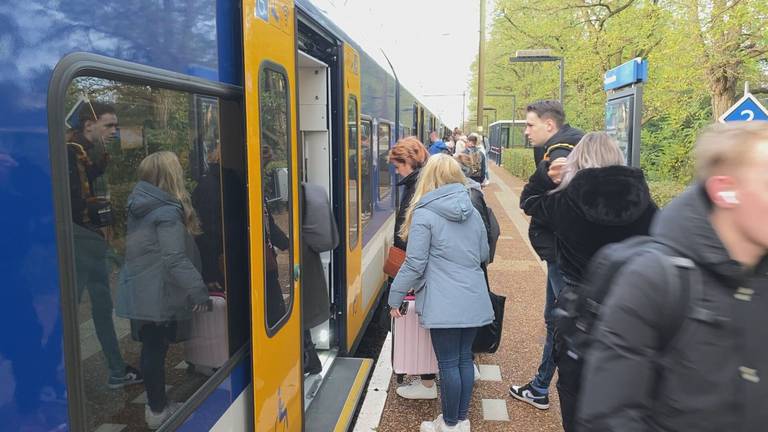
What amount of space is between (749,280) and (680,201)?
23 cm

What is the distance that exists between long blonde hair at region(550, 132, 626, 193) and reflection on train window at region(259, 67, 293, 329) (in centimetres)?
133

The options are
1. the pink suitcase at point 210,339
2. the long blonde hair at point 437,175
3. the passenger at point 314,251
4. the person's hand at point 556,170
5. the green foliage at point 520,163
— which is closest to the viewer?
the pink suitcase at point 210,339

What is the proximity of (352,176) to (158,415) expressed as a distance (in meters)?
3.26

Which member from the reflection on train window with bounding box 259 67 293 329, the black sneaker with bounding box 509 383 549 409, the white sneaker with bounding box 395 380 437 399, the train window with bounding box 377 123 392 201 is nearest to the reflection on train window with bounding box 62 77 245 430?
the reflection on train window with bounding box 259 67 293 329

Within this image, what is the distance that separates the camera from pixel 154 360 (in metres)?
1.89

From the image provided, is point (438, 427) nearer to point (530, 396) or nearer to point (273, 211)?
point (530, 396)

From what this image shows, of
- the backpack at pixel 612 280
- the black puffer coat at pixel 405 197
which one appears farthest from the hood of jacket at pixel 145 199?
the black puffer coat at pixel 405 197

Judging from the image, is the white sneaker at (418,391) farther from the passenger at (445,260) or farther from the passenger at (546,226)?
the passenger at (445,260)

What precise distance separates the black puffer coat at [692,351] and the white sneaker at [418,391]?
3.09 metres

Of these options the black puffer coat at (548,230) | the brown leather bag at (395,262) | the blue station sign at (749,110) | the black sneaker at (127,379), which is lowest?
the brown leather bag at (395,262)

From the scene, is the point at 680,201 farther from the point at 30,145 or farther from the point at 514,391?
the point at 514,391

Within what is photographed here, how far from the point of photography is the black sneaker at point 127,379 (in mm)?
1684

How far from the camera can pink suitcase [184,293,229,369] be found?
213cm

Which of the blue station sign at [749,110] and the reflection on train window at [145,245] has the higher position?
the blue station sign at [749,110]
